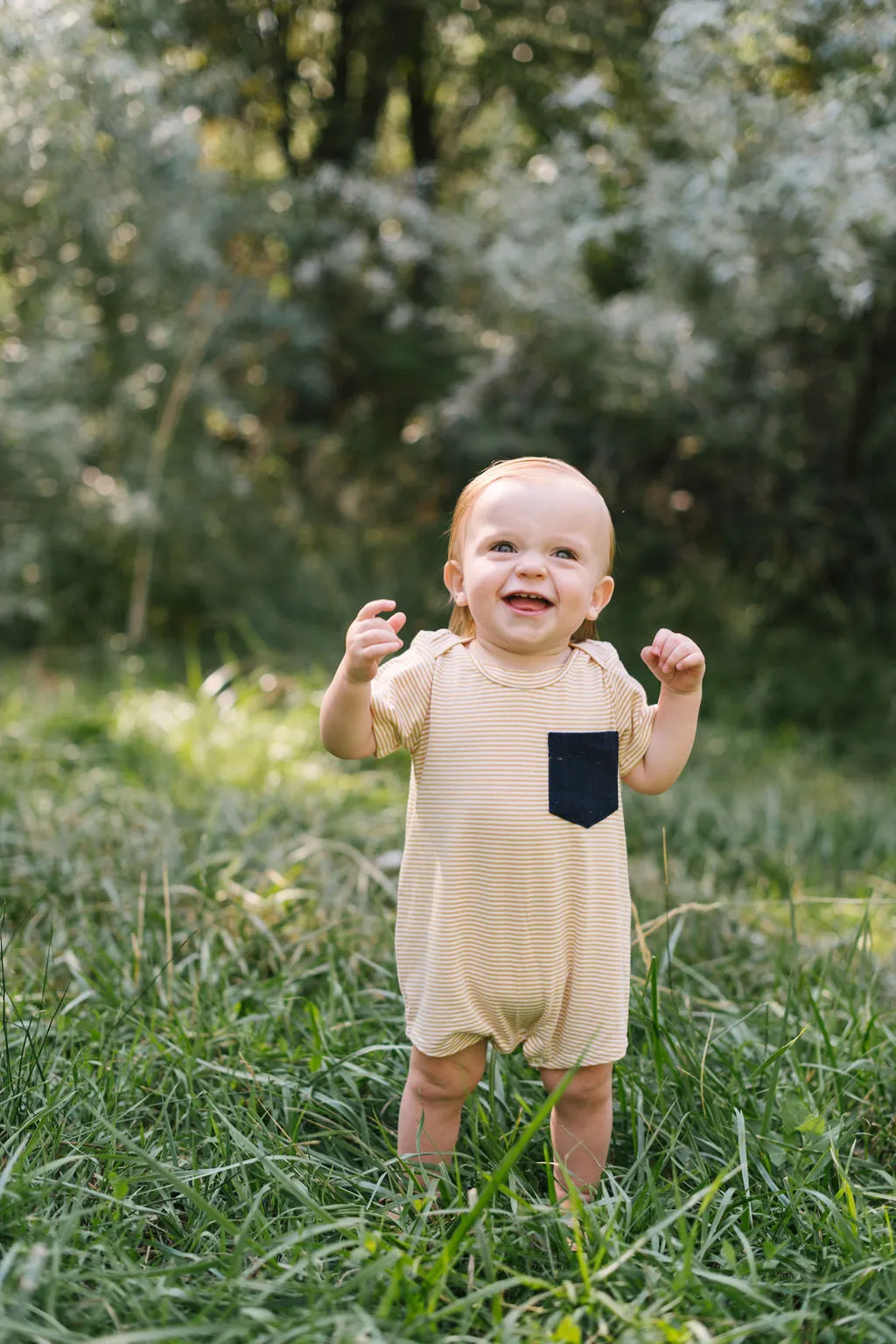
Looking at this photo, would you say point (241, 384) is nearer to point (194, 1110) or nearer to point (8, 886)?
point (8, 886)

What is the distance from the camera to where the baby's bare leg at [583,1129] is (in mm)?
1741

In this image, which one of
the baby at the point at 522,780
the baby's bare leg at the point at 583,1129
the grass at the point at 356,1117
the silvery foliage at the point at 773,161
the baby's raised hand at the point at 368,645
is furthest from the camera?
the silvery foliage at the point at 773,161

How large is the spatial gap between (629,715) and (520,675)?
0.19 metres

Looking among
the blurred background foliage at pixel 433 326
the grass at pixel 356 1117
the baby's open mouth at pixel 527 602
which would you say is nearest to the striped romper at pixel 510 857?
the baby's open mouth at pixel 527 602

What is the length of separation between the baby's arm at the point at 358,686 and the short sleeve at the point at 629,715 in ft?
1.17

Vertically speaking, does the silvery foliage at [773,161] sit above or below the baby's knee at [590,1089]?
above

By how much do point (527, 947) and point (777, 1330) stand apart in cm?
57

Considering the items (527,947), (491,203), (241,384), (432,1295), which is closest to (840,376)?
(491,203)

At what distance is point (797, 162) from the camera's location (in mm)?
3859

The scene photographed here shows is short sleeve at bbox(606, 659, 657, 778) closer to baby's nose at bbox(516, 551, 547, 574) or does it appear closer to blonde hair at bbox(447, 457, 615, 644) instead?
blonde hair at bbox(447, 457, 615, 644)

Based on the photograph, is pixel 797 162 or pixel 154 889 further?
pixel 797 162

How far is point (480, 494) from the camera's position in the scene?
5.63 ft

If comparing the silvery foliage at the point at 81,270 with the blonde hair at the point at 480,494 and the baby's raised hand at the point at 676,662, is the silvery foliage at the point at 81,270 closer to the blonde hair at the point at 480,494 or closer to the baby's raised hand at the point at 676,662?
the blonde hair at the point at 480,494

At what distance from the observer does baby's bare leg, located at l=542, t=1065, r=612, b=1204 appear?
5.71 feet
